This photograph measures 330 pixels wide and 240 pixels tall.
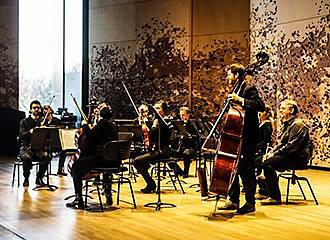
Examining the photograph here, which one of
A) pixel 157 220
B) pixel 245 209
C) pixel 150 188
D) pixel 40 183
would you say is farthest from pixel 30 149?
pixel 245 209

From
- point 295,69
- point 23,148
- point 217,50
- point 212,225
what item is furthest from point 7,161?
point 212,225

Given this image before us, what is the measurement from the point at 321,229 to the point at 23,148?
450 centimetres

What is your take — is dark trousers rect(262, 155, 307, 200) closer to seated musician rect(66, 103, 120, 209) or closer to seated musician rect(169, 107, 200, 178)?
seated musician rect(66, 103, 120, 209)

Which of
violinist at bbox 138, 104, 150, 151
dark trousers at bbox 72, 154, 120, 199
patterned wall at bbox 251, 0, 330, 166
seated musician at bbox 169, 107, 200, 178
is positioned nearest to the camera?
dark trousers at bbox 72, 154, 120, 199

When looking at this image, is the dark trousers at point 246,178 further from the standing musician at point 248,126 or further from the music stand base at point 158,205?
the music stand base at point 158,205

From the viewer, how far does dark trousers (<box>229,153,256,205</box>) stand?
6.23 metres

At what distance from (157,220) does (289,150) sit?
1855 mm

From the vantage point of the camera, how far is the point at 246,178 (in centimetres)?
632

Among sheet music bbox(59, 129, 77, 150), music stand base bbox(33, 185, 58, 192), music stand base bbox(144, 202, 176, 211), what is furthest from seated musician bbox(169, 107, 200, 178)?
music stand base bbox(144, 202, 176, 211)

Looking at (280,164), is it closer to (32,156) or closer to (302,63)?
(32,156)

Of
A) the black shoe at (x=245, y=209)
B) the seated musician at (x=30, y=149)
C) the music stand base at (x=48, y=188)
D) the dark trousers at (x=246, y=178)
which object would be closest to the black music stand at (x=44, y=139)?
the music stand base at (x=48, y=188)

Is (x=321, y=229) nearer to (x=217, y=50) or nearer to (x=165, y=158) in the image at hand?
(x=165, y=158)

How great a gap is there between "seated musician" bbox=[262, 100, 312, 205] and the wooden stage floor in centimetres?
46

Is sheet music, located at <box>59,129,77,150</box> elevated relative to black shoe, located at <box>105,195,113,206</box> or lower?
elevated
